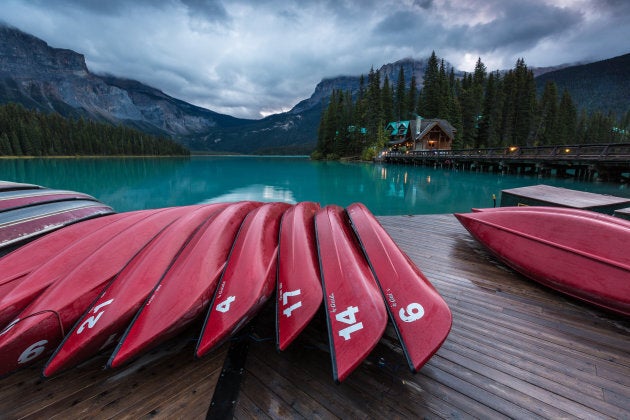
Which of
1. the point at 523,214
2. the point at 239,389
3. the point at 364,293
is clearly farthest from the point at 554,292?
the point at 239,389

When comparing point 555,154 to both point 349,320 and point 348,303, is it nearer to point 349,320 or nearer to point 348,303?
point 348,303

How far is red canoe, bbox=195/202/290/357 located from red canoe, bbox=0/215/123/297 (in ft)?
6.81

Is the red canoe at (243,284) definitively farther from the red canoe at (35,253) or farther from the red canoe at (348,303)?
the red canoe at (35,253)

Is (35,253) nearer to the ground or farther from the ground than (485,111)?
nearer to the ground

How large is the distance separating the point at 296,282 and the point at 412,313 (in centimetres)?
111

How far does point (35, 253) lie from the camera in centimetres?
315

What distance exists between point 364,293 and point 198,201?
19807 mm

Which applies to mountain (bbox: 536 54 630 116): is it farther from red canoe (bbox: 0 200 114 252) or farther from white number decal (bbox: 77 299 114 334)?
white number decal (bbox: 77 299 114 334)

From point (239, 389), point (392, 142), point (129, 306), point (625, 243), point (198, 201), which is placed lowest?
point (198, 201)

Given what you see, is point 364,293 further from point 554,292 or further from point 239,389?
point 554,292

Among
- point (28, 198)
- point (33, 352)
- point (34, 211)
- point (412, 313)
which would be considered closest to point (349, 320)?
point (412, 313)

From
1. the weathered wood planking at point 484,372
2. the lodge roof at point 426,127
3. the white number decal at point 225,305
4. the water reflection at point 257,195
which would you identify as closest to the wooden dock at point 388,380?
the weathered wood planking at point 484,372

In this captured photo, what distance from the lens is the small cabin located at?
44562mm

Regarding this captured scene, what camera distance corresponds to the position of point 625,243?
10.3 feet
